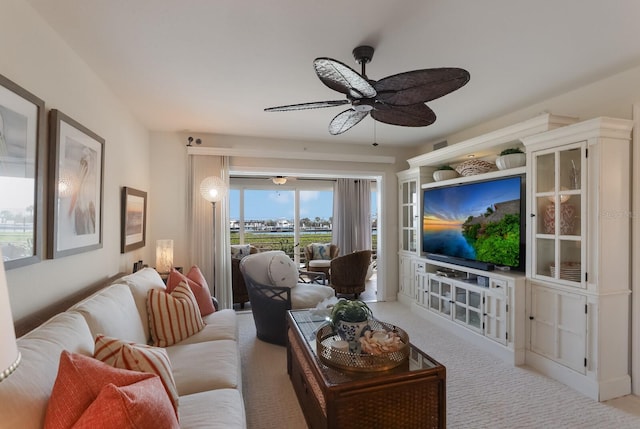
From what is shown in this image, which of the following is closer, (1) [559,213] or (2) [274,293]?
(1) [559,213]

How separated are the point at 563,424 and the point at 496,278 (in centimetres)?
126

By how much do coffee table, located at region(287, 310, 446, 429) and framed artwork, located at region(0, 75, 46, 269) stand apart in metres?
1.61

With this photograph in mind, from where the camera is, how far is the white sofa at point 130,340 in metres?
0.96

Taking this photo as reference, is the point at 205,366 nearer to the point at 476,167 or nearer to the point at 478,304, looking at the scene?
the point at 478,304

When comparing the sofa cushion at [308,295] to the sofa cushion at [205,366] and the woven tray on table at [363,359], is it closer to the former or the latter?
the sofa cushion at [205,366]

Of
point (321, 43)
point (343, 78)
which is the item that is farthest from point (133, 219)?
point (343, 78)

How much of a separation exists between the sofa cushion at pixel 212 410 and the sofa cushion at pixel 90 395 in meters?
0.28

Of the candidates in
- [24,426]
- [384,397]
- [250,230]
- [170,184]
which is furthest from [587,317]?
[250,230]

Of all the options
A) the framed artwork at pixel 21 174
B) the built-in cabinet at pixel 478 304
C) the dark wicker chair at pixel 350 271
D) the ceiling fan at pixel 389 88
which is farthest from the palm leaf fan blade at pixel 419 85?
the dark wicker chair at pixel 350 271

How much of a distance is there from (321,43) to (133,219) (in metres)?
2.64

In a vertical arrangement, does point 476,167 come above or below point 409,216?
above

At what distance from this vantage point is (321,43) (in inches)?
81.0

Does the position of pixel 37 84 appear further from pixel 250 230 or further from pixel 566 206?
pixel 250 230

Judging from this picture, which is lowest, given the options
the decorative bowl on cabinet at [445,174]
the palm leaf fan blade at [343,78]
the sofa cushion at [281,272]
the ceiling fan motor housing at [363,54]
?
the sofa cushion at [281,272]
